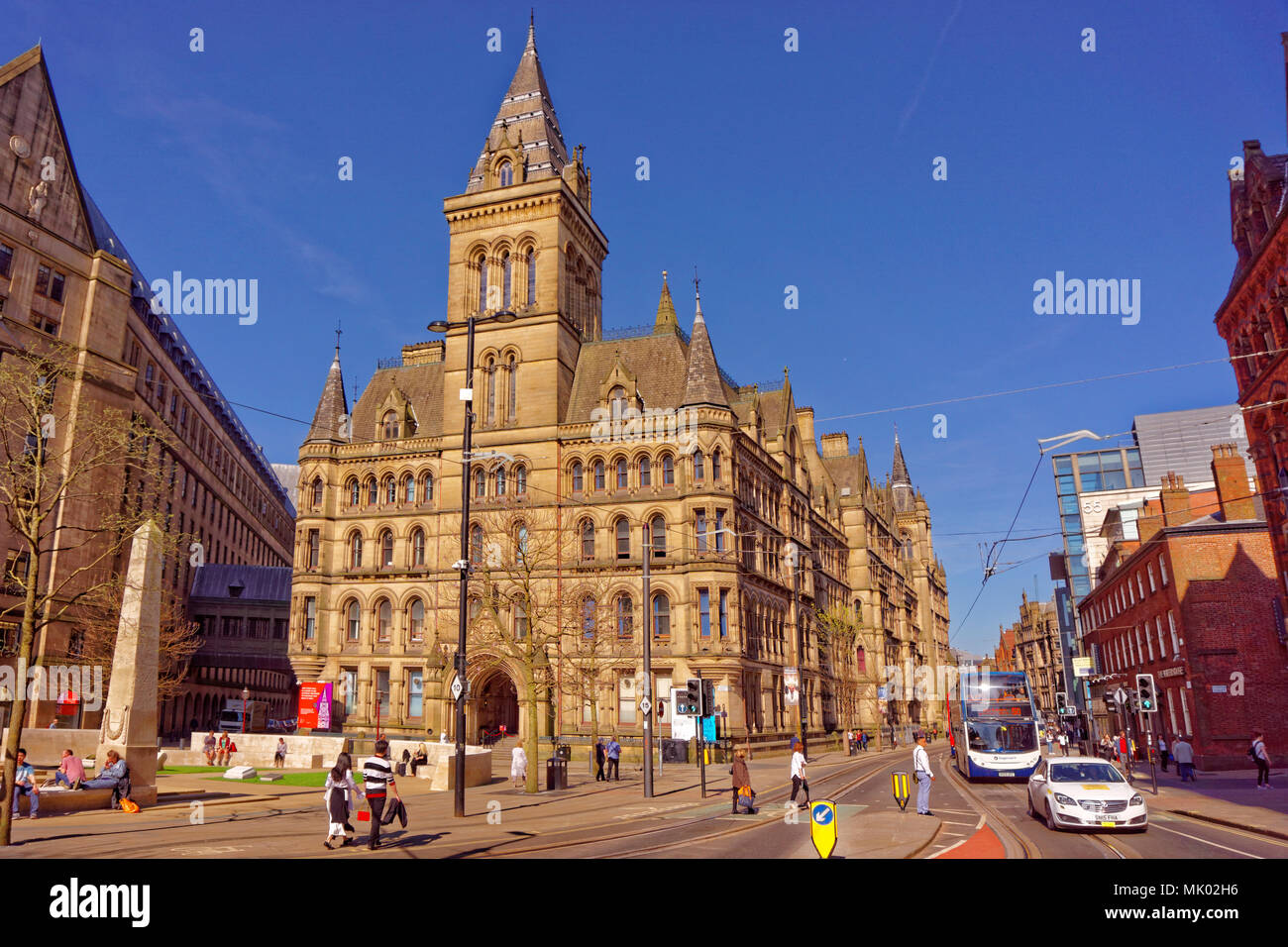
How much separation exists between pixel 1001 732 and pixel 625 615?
2136 centimetres

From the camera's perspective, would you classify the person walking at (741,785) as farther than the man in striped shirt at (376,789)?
Yes

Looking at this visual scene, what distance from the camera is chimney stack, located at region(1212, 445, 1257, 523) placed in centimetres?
3938

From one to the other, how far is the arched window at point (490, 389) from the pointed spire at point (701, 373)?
1129 cm

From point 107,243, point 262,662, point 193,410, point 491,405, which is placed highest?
point 107,243

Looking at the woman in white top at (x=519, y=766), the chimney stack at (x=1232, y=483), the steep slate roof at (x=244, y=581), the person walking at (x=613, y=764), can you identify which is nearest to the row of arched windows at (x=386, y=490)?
the person walking at (x=613, y=764)

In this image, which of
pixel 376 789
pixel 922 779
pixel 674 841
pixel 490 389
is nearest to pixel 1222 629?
pixel 922 779

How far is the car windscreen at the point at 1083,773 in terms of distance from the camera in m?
17.6

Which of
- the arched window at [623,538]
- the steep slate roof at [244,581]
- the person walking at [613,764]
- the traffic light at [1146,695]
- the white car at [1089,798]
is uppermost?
the steep slate roof at [244,581]

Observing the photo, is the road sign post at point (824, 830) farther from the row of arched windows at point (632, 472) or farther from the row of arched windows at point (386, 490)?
the row of arched windows at point (386, 490)

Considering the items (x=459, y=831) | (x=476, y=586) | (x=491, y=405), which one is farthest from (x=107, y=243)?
(x=459, y=831)

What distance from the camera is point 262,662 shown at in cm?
7844
